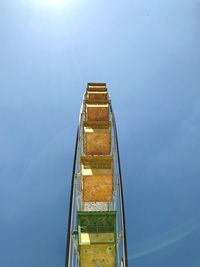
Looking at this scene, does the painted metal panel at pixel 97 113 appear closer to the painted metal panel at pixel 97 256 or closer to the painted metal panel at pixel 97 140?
the painted metal panel at pixel 97 140

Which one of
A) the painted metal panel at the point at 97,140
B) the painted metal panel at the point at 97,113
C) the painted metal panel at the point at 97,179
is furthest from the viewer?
the painted metal panel at the point at 97,113

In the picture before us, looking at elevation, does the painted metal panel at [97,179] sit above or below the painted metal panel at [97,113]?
below

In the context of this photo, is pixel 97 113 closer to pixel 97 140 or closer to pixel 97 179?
pixel 97 140

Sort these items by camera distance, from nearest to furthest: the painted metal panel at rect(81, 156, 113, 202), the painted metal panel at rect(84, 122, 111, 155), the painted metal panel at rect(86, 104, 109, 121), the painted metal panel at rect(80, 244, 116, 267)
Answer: the painted metal panel at rect(80, 244, 116, 267) → the painted metal panel at rect(81, 156, 113, 202) → the painted metal panel at rect(84, 122, 111, 155) → the painted metal panel at rect(86, 104, 109, 121)

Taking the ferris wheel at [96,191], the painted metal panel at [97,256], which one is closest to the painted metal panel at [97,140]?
the ferris wheel at [96,191]

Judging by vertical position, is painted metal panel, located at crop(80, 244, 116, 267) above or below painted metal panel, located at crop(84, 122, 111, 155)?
below

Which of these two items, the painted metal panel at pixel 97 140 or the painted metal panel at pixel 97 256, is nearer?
the painted metal panel at pixel 97 256

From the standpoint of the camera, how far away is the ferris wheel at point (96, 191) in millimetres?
11570

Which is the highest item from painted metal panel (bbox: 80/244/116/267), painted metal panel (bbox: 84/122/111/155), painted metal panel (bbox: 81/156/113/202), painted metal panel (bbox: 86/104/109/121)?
painted metal panel (bbox: 86/104/109/121)

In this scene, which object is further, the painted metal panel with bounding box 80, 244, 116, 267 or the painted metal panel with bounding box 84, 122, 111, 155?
the painted metal panel with bounding box 84, 122, 111, 155

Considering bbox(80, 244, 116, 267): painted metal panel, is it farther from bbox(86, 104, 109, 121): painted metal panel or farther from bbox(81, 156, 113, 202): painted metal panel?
bbox(86, 104, 109, 121): painted metal panel

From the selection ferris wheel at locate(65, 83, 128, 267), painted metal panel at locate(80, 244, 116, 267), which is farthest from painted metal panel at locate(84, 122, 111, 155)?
painted metal panel at locate(80, 244, 116, 267)

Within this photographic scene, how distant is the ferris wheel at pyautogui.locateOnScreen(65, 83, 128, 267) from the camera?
11.6m

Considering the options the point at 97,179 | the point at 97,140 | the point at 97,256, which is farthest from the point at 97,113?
the point at 97,256
